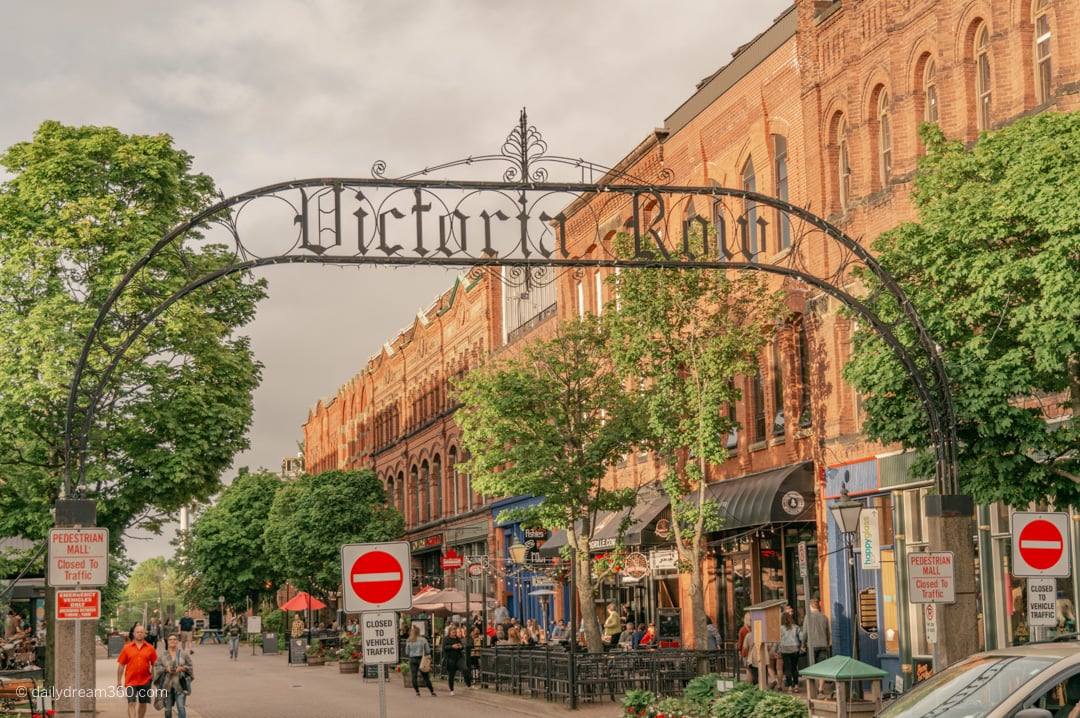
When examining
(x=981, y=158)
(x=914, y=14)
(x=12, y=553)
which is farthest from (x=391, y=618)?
(x=12, y=553)

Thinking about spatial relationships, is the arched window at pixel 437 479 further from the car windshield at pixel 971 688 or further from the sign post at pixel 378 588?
the car windshield at pixel 971 688

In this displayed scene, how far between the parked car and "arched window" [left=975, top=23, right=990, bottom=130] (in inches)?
676

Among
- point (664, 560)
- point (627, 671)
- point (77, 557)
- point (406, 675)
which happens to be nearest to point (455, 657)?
point (406, 675)

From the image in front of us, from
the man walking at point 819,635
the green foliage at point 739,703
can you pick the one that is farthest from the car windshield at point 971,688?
the man walking at point 819,635

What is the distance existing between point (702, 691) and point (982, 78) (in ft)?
39.5

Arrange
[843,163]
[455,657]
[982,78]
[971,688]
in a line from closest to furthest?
[971,688]
[982,78]
[843,163]
[455,657]

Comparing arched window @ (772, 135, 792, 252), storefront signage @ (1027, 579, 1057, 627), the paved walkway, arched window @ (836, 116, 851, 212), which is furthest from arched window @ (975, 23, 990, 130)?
storefront signage @ (1027, 579, 1057, 627)

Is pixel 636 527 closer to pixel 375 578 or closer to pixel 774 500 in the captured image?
pixel 774 500

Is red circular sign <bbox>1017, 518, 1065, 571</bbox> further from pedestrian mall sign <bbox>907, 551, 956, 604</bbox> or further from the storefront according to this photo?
the storefront

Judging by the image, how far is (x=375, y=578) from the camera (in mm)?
13641

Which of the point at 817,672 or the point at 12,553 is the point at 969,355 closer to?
the point at 817,672

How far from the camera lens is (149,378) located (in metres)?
31.8

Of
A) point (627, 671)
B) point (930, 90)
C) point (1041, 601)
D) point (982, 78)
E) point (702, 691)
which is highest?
point (930, 90)

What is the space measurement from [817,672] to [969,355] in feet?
14.1
